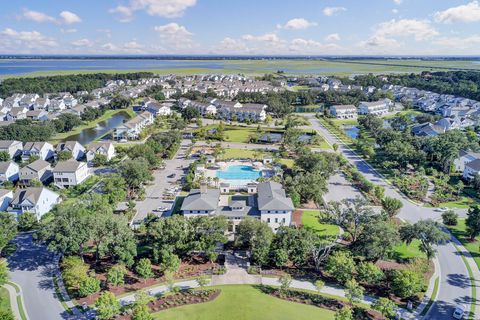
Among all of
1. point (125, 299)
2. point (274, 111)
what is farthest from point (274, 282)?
point (274, 111)

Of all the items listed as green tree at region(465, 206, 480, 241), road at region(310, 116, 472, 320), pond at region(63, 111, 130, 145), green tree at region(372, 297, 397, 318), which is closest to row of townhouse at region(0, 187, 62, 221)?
pond at region(63, 111, 130, 145)

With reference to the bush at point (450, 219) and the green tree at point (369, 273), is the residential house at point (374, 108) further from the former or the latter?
the green tree at point (369, 273)

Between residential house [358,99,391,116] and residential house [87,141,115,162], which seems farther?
residential house [358,99,391,116]

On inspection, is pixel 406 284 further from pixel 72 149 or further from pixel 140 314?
pixel 72 149

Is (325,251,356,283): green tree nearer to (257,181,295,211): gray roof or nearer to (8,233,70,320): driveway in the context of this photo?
(257,181,295,211): gray roof

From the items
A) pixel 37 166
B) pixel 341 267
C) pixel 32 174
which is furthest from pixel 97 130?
pixel 341 267

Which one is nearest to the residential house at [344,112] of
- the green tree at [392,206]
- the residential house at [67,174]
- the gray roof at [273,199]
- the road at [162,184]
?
the road at [162,184]
